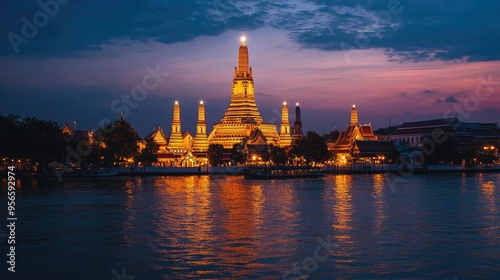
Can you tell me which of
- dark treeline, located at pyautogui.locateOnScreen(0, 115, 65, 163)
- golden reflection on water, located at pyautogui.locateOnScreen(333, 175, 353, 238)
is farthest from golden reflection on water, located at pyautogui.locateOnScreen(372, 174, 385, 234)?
dark treeline, located at pyautogui.locateOnScreen(0, 115, 65, 163)

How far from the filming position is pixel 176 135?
308 ft

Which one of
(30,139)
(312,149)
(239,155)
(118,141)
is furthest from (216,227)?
(239,155)

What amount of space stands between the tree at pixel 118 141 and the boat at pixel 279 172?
41.2 ft

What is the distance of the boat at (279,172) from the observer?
62.5 m

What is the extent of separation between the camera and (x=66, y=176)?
63969 millimetres

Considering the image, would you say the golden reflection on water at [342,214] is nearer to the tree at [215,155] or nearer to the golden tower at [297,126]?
the tree at [215,155]

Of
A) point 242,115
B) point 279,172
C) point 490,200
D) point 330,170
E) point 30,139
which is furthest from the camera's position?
point 242,115

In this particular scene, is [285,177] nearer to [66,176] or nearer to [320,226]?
[66,176]


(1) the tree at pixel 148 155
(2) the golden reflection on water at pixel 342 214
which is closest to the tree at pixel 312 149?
(1) the tree at pixel 148 155

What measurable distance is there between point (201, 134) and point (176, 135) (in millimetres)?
5731

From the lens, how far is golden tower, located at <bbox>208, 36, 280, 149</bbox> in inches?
3492

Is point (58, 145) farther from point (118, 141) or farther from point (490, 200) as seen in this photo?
point (490, 200)

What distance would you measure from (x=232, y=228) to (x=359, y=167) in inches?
2140

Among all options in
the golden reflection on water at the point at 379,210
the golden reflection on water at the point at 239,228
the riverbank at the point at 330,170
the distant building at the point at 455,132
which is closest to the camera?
the golden reflection on water at the point at 239,228
